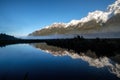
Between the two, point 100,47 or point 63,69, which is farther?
point 100,47

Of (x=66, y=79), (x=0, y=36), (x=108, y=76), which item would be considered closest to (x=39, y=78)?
(x=66, y=79)

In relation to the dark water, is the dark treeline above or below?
above

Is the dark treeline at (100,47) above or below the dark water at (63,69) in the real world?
above

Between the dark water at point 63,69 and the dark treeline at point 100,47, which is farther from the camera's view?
the dark treeline at point 100,47

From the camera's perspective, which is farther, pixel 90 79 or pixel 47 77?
pixel 47 77

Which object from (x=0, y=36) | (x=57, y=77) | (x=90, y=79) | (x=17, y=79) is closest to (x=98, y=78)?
(x=90, y=79)

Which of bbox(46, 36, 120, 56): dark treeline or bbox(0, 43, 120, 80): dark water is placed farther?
bbox(46, 36, 120, 56): dark treeline

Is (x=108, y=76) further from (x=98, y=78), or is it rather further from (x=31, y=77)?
(x=31, y=77)

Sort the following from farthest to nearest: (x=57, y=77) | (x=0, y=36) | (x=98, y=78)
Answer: (x=0, y=36), (x=57, y=77), (x=98, y=78)

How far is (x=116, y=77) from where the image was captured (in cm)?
1945

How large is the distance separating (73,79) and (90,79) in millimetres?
1447

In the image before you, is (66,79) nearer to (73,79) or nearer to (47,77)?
(73,79)

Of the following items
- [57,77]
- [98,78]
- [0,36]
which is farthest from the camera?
[0,36]

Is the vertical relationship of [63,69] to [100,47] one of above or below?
below
